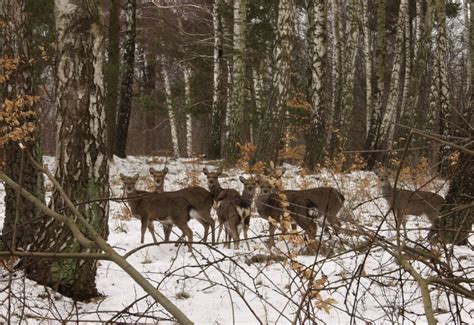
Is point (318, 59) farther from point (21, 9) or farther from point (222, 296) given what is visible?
point (222, 296)

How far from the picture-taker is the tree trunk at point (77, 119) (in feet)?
16.4

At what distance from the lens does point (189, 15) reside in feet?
80.4

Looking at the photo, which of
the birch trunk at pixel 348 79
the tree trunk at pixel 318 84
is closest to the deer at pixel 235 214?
the tree trunk at pixel 318 84

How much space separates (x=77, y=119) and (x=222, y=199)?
3.79 metres

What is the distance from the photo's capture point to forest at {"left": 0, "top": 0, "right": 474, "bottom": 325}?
6.20ft

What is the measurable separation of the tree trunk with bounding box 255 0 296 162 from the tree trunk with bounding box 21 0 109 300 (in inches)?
290

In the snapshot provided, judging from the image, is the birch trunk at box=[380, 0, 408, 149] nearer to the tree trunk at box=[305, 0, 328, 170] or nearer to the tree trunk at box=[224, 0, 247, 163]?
the tree trunk at box=[305, 0, 328, 170]

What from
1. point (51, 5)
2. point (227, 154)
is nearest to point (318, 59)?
point (227, 154)

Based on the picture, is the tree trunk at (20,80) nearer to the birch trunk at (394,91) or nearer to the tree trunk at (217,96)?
the birch trunk at (394,91)

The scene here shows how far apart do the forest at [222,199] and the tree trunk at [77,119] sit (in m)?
0.01

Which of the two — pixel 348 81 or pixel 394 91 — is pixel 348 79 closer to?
pixel 348 81

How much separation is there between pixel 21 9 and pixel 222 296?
402 centimetres

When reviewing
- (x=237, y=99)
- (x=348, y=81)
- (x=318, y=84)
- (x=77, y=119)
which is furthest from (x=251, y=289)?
(x=348, y=81)

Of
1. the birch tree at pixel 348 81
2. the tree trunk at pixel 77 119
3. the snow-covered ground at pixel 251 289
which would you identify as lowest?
the snow-covered ground at pixel 251 289
